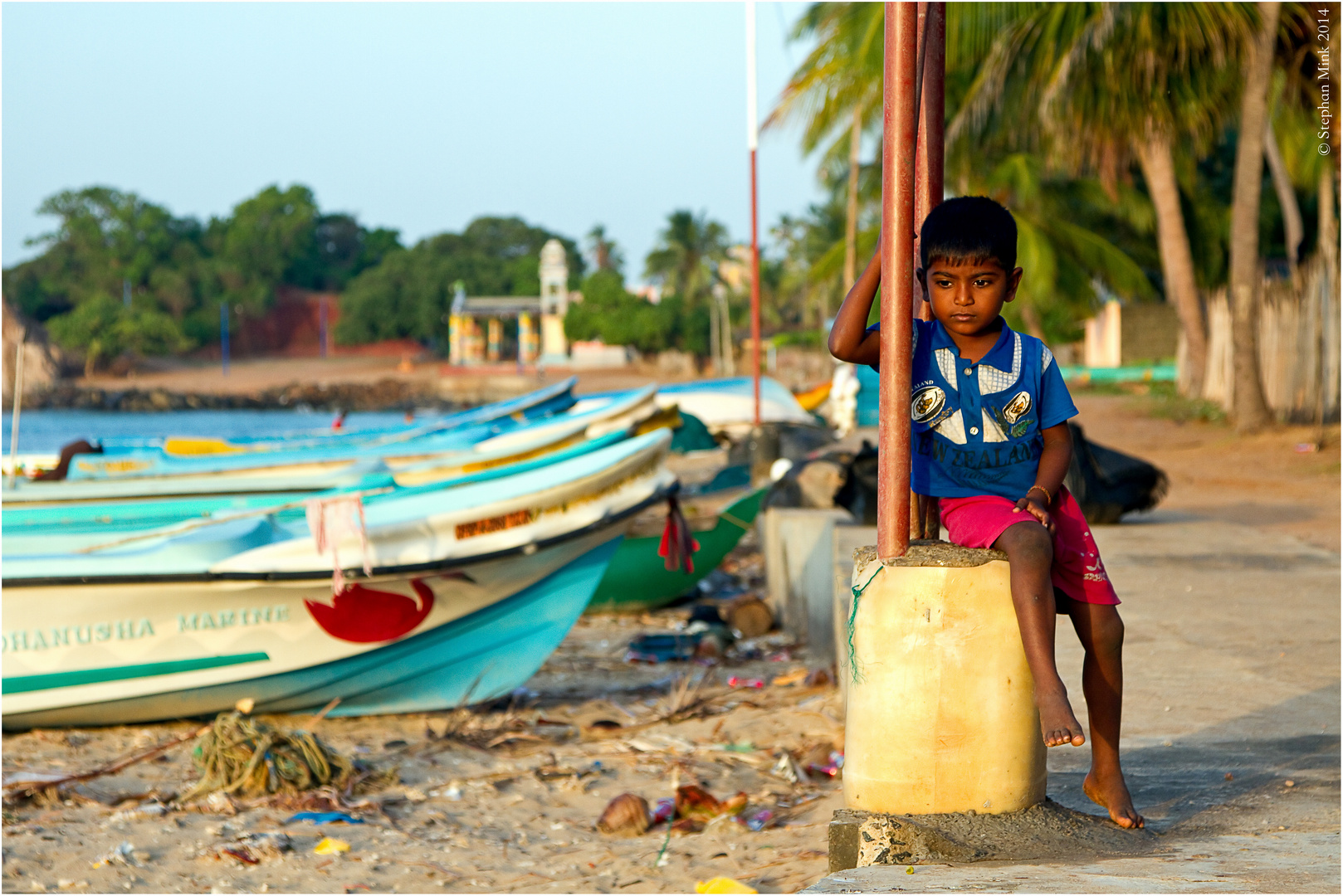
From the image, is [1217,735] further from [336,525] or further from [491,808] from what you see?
[336,525]

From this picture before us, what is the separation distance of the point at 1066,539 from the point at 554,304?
61.9 meters

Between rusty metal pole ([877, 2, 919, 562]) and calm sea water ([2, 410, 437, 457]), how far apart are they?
130ft

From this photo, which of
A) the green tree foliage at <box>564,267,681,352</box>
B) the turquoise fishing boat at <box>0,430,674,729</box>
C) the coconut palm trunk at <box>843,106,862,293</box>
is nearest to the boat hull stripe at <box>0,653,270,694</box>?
the turquoise fishing boat at <box>0,430,674,729</box>

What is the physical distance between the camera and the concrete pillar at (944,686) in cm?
246

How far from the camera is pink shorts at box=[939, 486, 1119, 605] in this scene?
2596mm

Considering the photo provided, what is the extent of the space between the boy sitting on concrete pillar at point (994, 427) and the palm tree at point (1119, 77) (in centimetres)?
1220

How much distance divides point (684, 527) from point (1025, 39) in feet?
35.9

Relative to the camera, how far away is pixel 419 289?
224ft

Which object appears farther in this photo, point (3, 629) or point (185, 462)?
point (185, 462)

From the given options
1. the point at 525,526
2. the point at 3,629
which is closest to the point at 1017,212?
the point at 525,526

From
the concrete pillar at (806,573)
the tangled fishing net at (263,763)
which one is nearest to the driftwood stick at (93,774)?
the tangled fishing net at (263,763)

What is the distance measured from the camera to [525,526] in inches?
242

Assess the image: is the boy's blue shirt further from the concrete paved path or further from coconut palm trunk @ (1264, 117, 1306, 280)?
coconut palm trunk @ (1264, 117, 1306, 280)

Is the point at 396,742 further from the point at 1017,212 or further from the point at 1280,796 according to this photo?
the point at 1017,212
